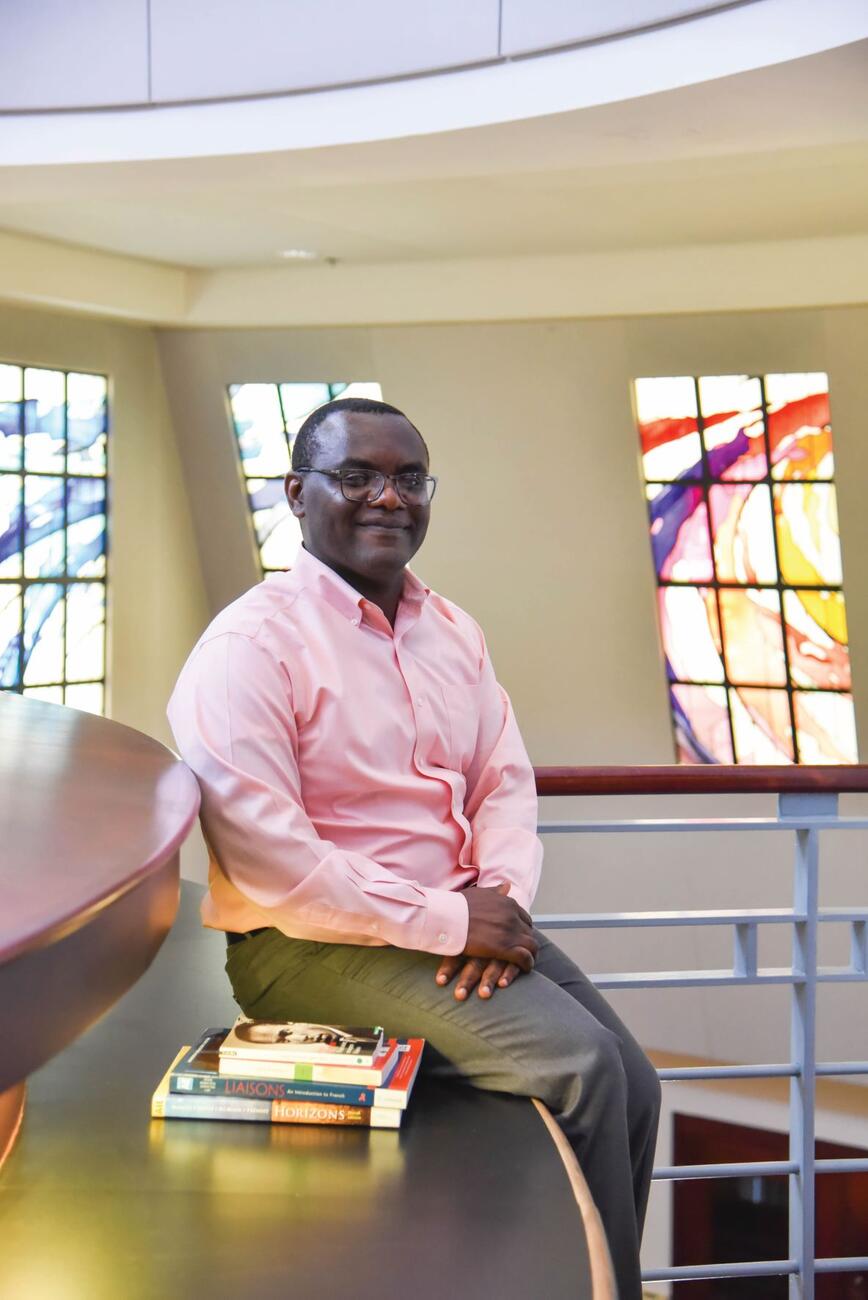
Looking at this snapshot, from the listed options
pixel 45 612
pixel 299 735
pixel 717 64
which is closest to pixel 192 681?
pixel 299 735

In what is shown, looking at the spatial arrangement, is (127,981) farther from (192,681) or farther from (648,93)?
(648,93)

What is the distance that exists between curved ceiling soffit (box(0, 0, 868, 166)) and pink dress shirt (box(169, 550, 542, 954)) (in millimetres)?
2715

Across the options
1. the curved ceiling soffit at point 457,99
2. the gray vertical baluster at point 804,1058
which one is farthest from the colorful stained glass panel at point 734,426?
the gray vertical baluster at point 804,1058

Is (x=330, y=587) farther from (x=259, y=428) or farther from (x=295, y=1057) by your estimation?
(x=259, y=428)

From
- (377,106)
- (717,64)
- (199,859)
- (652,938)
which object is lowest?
(652,938)

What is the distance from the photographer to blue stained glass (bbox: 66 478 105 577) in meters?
9.55

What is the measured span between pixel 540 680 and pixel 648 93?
17.4 feet

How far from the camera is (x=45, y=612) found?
9602 millimetres

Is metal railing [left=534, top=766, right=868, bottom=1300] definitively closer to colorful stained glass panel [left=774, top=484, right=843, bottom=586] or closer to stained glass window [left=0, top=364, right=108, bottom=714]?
colorful stained glass panel [left=774, top=484, right=843, bottom=586]

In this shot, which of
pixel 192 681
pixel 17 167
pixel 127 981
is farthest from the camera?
pixel 17 167

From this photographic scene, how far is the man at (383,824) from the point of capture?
157 centimetres

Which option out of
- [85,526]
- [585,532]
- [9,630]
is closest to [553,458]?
[585,532]

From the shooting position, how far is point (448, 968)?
5.38 feet

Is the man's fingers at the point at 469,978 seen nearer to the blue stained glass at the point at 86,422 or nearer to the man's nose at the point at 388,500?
the man's nose at the point at 388,500
